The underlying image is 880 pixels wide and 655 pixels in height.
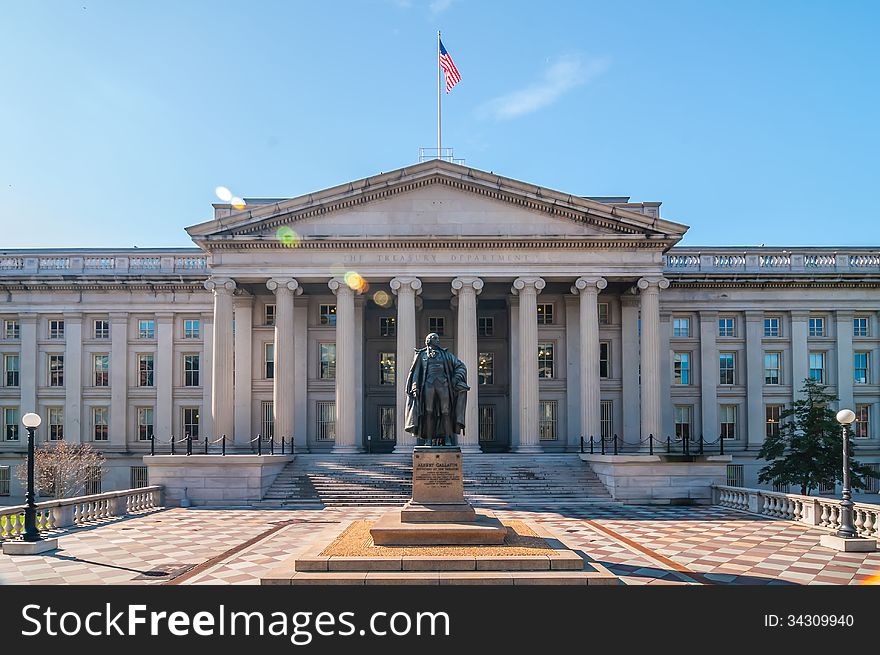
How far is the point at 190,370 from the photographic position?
49281 mm

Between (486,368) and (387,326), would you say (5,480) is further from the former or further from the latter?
(486,368)

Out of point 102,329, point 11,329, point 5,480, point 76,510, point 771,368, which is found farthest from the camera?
A: point 11,329

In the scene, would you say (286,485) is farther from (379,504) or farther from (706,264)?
(706,264)

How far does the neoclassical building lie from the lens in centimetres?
4028

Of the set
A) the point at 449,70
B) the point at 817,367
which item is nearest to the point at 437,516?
the point at 449,70

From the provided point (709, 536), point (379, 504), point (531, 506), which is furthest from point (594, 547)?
point (379, 504)

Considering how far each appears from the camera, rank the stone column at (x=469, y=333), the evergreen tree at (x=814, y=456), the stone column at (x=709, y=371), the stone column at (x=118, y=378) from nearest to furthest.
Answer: the evergreen tree at (x=814, y=456)
the stone column at (x=469, y=333)
the stone column at (x=709, y=371)
the stone column at (x=118, y=378)

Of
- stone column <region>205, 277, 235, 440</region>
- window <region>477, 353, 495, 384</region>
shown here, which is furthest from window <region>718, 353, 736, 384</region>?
stone column <region>205, 277, 235, 440</region>

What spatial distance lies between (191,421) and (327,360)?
10415 mm

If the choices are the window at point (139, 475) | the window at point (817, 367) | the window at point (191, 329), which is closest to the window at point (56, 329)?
the window at point (191, 329)

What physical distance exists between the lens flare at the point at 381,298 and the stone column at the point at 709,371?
20.7m

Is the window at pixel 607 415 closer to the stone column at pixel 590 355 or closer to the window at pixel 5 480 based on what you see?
the stone column at pixel 590 355

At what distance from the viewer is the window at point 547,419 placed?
151 ft

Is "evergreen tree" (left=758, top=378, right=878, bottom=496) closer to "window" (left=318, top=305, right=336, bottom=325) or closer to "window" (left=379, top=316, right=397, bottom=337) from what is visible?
"window" (left=379, top=316, right=397, bottom=337)
